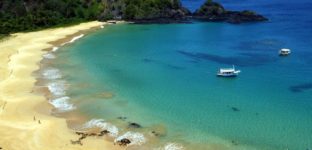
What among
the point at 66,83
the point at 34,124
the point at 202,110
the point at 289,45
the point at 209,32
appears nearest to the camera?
the point at 34,124

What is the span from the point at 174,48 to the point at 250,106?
131 ft

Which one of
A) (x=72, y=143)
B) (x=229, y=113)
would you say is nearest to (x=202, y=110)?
(x=229, y=113)

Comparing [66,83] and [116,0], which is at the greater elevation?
[116,0]

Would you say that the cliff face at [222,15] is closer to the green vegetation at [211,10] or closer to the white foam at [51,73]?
the green vegetation at [211,10]

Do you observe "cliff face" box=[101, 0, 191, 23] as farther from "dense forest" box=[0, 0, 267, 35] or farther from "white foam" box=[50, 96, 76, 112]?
"white foam" box=[50, 96, 76, 112]

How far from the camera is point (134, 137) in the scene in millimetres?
43625

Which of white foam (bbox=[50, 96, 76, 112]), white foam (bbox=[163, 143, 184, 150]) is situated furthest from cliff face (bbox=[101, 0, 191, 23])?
white foam (bbox=[163, 143, 184, 150])

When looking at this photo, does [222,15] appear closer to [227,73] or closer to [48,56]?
[48,56]

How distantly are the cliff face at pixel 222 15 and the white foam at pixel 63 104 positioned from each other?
76.0 metres

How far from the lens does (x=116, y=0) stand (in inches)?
5246

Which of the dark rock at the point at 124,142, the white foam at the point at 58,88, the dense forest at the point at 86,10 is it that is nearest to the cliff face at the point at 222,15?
the dense forest at the point at 86,10

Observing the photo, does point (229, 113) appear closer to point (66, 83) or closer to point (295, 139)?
Result: point (295, 139)

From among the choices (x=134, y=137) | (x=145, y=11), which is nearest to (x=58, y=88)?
(x=134, y=137)

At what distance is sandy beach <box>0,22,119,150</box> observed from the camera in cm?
4181
